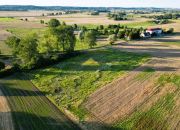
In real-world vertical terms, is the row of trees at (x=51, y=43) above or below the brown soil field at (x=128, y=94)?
above

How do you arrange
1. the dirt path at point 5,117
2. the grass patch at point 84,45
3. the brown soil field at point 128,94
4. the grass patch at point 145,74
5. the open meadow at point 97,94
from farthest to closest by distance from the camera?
the grass patch at point 84,45
the grass patch at point 145,74
the brown soil field at point 128,94
the open meadow at point 97,94
the dirt path at point 5,117

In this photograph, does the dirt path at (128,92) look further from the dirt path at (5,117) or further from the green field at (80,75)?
the dirt path at (5,117)

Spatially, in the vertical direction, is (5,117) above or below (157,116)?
below

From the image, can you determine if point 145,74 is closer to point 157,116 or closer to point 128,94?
point 128,94

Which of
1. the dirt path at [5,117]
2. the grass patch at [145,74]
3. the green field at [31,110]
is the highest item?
the grass patch at [145,74]

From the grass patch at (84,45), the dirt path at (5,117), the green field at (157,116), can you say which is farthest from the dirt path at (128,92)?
the grass patch at (84,45)

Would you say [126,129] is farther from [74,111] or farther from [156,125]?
[74,111]

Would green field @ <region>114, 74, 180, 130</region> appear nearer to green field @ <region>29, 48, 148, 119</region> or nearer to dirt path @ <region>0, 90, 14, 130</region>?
green field @ <region>29, 48, 148, 119</region>

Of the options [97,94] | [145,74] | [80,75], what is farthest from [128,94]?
[80,75]

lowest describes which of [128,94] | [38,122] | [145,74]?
[38,122]
